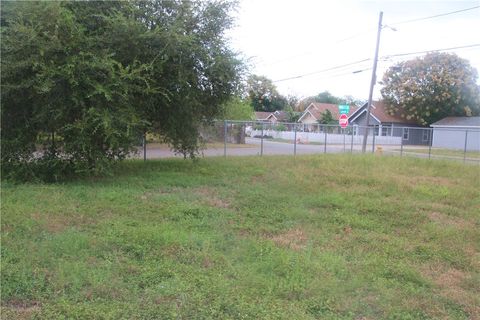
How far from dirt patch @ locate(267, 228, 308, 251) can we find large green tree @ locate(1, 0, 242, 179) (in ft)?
15.7

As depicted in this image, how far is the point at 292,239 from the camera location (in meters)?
6.26

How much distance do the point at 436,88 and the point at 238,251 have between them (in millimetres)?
47065

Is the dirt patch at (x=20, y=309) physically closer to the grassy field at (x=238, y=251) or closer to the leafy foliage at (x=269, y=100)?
the grassy field at (x=238, y=251)

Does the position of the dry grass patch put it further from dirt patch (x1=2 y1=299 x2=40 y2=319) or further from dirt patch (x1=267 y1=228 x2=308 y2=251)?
dirt patch (x1=267 y1=228 x2=308 y2=251)

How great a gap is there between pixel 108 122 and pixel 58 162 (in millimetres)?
2190

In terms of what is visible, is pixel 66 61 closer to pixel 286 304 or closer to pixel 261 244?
pixel 261 244

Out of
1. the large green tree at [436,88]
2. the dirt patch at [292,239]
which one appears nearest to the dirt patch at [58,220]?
the dirt patch at [292,239]

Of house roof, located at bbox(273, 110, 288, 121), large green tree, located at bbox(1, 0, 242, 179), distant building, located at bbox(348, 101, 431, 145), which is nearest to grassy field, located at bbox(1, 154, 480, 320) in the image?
large green tree, located at bbox(1, 0, 242, 179)

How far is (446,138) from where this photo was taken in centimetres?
3866

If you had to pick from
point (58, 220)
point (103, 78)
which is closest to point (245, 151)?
point (103, 78)

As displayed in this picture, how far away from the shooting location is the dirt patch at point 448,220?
7430mm

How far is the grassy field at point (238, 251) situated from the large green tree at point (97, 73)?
1190 mm

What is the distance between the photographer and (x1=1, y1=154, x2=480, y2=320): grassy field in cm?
412

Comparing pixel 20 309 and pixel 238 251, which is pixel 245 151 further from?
pixel 20 309
